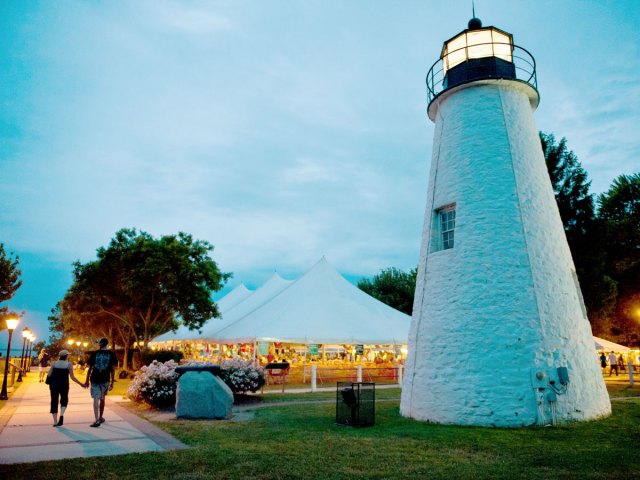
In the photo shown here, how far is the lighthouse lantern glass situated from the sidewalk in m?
9.43

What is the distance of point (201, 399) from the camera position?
853 cm

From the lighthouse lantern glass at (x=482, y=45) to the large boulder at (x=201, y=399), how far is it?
8.71 m

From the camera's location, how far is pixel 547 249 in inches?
341

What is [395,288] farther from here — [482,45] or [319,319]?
[482,45]

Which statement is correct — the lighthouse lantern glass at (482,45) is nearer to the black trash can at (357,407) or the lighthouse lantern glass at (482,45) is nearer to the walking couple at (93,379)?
the black trash can at (357,407)

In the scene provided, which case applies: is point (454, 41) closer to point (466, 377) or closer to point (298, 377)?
point (466, 377)

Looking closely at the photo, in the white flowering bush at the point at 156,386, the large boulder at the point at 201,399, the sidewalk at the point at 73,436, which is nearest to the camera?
the sidewalk at the point at 73,436

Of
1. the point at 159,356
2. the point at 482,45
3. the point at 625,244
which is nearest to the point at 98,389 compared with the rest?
the point at 159,356

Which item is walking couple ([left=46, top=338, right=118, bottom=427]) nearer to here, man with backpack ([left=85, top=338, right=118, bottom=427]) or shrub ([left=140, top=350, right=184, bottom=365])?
man with backpack ([left=85, top=338, right=118, bottom=427])

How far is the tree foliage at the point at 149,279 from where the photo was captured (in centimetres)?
1884

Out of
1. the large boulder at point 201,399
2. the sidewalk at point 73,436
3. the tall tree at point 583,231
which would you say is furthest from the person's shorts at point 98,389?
the tall tree at point 583,231

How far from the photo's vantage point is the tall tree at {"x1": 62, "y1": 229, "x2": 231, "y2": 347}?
18844 mm

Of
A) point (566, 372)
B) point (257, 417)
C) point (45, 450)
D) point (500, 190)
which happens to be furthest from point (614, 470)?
point (45, 450)

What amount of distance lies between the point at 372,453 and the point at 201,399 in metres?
4.17
